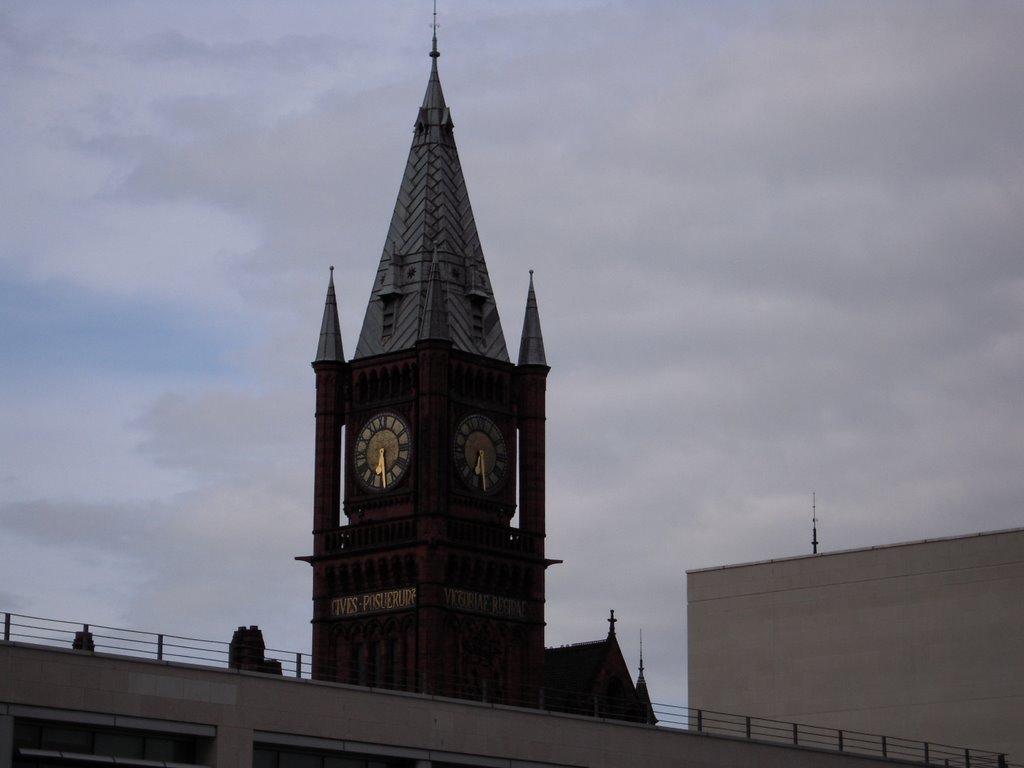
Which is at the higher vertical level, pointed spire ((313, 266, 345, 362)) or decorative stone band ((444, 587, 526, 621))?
pointed spire ((313, 266, 345, 362))

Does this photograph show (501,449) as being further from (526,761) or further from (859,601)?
(526,761)

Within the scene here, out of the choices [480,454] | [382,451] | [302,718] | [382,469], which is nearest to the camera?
[302,718]

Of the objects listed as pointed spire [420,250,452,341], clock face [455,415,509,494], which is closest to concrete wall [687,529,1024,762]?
clock face [455,415,509,494]

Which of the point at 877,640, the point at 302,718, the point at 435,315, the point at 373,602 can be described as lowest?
the point at 302,718

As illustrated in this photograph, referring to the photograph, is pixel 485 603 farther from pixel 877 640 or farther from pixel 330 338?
pixel 877 640

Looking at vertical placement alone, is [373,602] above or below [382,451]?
below

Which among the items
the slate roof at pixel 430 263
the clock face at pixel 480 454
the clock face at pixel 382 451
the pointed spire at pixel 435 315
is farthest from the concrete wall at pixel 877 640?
the slate roof at pixel 430 263

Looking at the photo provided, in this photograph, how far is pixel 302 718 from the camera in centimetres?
7288

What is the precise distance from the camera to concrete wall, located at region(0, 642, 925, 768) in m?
67.6

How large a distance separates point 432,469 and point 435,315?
9.53 metres

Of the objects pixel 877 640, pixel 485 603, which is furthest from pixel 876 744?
pixel 485 603

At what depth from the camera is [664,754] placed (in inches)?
3305

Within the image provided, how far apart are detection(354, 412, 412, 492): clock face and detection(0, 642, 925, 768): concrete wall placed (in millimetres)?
64928

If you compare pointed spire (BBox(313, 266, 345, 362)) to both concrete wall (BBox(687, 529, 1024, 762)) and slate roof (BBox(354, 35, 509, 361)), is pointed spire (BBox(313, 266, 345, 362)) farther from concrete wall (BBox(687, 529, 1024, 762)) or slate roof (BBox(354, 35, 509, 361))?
concrete wall (BBox(687, 529, 1024, 762))
